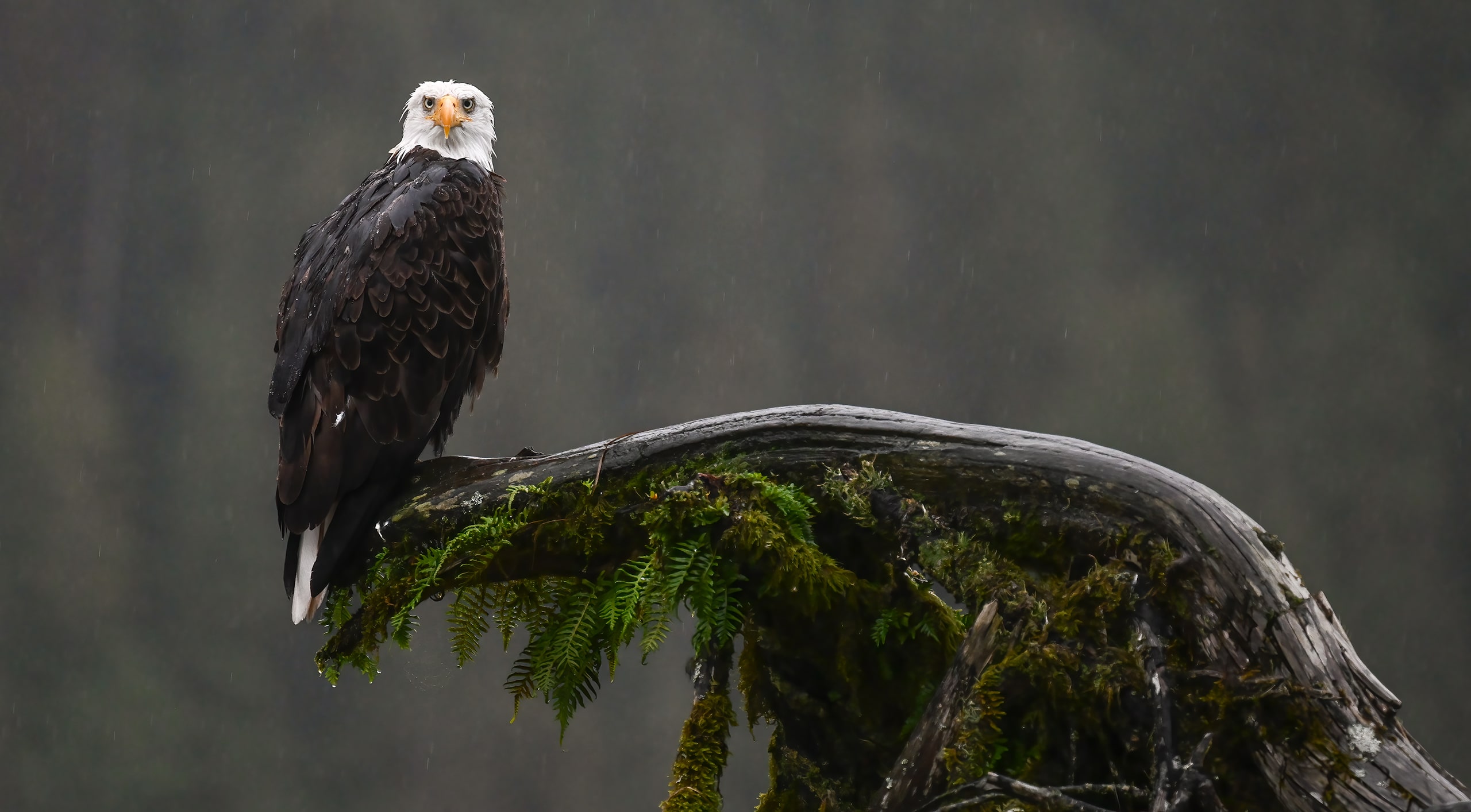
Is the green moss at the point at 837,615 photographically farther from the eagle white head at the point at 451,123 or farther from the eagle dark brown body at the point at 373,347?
the eagle white head at the point at 451,123

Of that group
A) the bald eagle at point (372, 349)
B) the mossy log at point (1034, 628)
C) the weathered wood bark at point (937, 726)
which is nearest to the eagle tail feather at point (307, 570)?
the bald eagle at point (372, 349)

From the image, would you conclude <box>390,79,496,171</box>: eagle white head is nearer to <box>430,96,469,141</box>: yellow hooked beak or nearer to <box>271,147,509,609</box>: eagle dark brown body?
<box>430,96,469,141</box>: yellow hooked beak

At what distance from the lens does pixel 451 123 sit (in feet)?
11.8

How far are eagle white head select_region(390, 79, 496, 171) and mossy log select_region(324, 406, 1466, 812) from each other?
1.46 meters

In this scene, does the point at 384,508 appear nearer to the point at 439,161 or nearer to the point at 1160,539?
the point at 439,161

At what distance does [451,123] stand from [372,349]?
113 centimetres

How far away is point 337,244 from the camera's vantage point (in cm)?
300

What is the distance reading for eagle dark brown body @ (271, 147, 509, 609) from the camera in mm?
2682

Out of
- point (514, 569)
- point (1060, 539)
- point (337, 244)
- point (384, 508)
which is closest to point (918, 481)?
point (1060, 539)

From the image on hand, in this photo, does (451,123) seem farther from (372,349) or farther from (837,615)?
(837,615)

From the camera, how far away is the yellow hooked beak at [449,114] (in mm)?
3611

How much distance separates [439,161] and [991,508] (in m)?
2.06

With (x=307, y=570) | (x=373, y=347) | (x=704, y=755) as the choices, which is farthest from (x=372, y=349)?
(x=704, y=755)

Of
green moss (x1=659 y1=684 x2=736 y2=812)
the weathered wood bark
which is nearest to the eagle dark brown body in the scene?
green moss (x1=659 y1=684 x2=736 y2=812)
